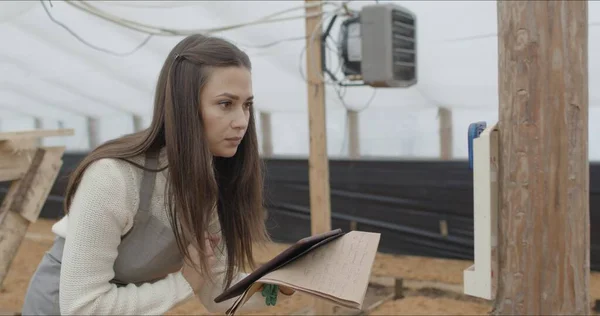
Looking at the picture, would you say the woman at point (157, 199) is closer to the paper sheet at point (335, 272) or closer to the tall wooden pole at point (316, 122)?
the paper sheet at point (335, 272)

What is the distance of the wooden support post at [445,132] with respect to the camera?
5.89 m

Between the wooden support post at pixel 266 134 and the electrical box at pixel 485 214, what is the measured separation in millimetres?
5946

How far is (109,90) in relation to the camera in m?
7.40

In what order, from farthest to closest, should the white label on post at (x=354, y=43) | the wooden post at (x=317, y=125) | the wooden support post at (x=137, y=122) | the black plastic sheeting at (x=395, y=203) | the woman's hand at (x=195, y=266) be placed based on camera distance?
the wooden support post at (x=137, y=122)
the black plastic sheeting at (x=395, y=203)
the white label on post at (x=354, y=43)
the wooden post at (x=317, y=125)
the woman's hand at (x=195, y=266)

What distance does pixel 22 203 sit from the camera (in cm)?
278

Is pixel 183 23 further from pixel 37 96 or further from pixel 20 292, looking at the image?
pixel 37 96

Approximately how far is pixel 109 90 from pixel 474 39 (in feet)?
15.2

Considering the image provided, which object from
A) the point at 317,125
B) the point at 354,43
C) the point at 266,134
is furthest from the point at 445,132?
the point at 317,125

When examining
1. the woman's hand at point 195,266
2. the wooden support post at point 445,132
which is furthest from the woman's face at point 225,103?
the wooden support post at point 445,132

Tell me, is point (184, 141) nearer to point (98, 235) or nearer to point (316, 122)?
point (98, 235)

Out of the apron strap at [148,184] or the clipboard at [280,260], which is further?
the apron strap at [148,184]

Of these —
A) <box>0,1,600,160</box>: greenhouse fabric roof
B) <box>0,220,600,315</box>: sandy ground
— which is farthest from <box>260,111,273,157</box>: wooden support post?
<box>0,220,600,315</box>: sandy ground

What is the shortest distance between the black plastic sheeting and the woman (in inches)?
143

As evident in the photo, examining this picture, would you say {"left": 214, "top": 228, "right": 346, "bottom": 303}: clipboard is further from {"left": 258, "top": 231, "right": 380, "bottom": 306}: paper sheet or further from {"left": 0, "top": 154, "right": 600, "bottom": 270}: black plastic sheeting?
{"left": 0, "top": 154, "right": 600, "bottom": 270}: black plastic sheeting
